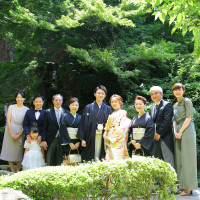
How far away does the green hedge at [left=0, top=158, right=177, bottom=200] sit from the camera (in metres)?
3.04

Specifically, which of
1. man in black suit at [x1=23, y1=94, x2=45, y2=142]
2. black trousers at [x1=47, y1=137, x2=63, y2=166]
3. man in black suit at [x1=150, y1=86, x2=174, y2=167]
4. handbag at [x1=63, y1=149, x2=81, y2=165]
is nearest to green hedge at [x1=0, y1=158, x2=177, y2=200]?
man in black suit at [x1=150, y1=86, x2=174, y2=167]

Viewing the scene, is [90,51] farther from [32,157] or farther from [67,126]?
[32,157]

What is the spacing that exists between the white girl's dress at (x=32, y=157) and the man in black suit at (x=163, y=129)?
255 centimetres

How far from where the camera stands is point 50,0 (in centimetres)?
887

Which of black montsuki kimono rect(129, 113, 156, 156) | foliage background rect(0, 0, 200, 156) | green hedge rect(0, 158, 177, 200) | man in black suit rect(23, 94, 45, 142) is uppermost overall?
foliage background rect(0, 0, 200, 156)

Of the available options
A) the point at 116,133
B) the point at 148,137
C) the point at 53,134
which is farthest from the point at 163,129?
the point at 53,134

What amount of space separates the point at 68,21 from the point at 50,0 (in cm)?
191

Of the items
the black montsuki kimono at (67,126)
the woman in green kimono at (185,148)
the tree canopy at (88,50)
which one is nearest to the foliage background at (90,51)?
the tree canopy at (88,50)

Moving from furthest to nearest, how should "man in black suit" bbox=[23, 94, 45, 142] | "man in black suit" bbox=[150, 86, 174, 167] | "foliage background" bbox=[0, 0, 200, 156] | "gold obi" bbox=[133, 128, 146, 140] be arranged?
"foliage background" bbox=[0, 0, 200, 156] < "man in black suit" bbox=[23, 94, 45, 142] < "man in black suit" bbox=[150, 86, 174, 167] < "gold obi" bbox=[133, 128, 146, 140]

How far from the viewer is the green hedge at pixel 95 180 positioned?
3.04 metres

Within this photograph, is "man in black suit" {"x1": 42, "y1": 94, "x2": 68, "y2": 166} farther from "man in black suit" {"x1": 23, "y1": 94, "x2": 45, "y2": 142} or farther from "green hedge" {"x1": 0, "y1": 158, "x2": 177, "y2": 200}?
"green hedge" {"x1": 0, "y1": 158, "x2": 177, "y2": 200}

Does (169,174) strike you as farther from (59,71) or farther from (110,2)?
(110,2)

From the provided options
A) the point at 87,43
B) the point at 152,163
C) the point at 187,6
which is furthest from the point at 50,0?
the point at 152,163

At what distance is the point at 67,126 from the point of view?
5.73 meters
